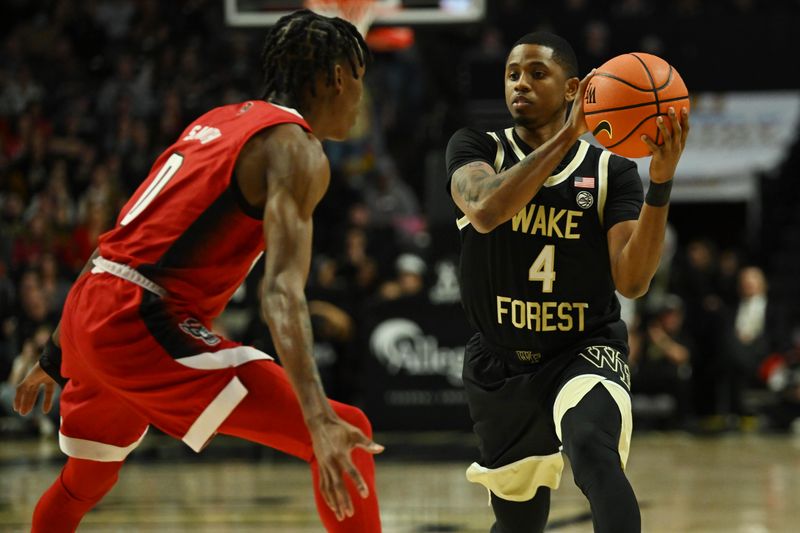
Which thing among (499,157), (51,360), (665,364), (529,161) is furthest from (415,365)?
(529,161)

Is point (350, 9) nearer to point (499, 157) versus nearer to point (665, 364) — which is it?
point (665, 364)

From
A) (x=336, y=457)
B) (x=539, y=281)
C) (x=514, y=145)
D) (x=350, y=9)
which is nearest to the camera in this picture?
(x=336, y=457)

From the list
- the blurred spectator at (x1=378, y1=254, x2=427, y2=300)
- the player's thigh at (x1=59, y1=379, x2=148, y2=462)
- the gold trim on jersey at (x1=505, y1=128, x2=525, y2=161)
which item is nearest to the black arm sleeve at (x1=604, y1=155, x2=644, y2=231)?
the gold trim on jersey at (x1=505, y1=128, x2=525, y2=161)

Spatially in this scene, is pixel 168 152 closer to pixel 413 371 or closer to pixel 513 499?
pixel 513 499

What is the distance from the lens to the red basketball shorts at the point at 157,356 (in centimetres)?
364

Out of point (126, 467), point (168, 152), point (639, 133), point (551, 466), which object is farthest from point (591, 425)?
point (126, 467)

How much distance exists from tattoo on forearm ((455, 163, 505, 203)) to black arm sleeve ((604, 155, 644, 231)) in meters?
0.50

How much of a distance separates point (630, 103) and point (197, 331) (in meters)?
1.60

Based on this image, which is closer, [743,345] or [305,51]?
[305,51]

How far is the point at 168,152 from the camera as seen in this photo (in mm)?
3875

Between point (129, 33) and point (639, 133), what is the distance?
11.3 meters

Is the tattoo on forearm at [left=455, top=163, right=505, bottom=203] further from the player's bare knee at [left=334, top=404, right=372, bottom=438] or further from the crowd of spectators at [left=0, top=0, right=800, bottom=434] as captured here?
the crowd of spectators at [left=0, top=0, right=800, bottom=434]

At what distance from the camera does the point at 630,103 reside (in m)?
3.94

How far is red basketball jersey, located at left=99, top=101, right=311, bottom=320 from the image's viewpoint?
3.64 m
